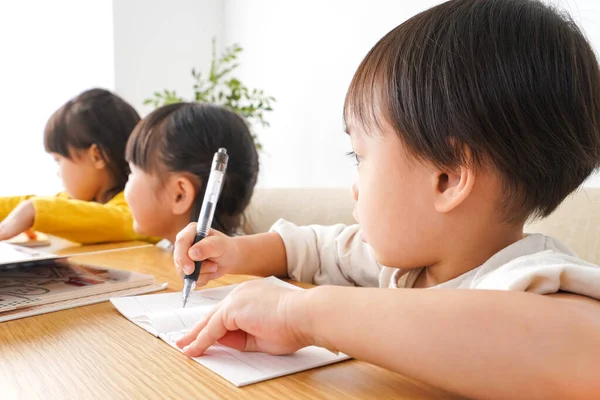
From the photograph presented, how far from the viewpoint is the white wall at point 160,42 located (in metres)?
2.61

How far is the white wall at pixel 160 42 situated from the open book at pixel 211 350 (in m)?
2.11

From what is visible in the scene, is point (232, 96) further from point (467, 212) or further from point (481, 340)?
point (481, 340)

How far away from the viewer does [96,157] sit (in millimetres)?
1771

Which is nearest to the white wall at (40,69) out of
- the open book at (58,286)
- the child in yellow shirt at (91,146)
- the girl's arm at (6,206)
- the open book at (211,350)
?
the child in yellow shirt at (91,146)

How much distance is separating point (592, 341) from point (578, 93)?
9.4 inches

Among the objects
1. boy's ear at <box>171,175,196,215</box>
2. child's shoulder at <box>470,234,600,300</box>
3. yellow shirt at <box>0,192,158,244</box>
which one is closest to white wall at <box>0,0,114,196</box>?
yellow shirt at <box>0,192,158,244</box>

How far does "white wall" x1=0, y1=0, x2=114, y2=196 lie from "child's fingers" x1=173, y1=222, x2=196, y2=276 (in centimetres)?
207

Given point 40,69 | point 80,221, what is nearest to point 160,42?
point 40,69

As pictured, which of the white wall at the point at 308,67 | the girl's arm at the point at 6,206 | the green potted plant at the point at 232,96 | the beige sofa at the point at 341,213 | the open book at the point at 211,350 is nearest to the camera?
the open book at the point at 211,350

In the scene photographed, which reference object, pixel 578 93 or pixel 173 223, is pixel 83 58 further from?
pixel 578 93

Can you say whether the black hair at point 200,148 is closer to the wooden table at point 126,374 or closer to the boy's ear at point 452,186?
the wooden table at point 126,374

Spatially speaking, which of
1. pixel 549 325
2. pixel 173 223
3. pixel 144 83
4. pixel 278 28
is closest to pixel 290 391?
pixel 549 325

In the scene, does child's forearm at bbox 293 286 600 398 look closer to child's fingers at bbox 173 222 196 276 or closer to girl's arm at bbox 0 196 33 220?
child's fingers at bbox 173 222 196 276

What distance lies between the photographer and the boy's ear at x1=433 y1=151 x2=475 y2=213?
1.69 feet
